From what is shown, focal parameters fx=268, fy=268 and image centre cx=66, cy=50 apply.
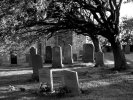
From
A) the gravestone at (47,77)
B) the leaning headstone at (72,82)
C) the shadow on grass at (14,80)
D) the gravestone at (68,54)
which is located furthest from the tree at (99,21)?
the gravestone at (68,54)

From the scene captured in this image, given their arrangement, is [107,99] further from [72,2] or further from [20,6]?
[72,2]

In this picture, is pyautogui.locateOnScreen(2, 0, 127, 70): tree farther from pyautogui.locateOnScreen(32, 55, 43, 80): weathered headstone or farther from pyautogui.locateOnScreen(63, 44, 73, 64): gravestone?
pyautogui.locateOnScreen(63, 44, 73, 64): gravestone

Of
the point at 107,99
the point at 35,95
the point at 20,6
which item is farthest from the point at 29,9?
the point at 107,99

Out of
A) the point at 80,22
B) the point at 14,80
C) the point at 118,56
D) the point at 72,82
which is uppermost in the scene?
the point at 80,22

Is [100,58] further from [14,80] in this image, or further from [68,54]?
[14,80]

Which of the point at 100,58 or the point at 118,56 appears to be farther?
the point at 100,58

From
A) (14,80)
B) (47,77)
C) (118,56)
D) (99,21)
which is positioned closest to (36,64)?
(14,80)

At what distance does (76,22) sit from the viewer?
15617 mm

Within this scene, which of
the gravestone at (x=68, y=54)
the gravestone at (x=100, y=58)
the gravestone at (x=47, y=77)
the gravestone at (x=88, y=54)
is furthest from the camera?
the gravestone at (x=88, y=54)

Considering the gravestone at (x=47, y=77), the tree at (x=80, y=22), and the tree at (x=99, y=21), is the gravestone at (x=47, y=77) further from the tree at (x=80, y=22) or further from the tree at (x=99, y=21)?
the tree at (x=99, y=21)

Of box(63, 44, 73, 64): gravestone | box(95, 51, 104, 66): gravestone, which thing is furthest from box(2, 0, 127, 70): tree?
box(63, 44, 73, 64): gravestone

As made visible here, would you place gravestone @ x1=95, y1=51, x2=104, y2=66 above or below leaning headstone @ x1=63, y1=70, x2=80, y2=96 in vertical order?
above

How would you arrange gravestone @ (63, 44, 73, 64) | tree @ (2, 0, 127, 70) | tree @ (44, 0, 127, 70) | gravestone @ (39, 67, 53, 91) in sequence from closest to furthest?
gravestone @ (39, 67, 53, 91)
tree @ (2, 0, 127, 70)
tree @ (44, 0, 127, 70)
gravestone @ (63, 44, 73, 64)

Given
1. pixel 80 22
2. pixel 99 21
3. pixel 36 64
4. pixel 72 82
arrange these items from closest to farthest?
pixel 72 82 → pixel 36 64 → pixel 80 22 → pixel 99 21
